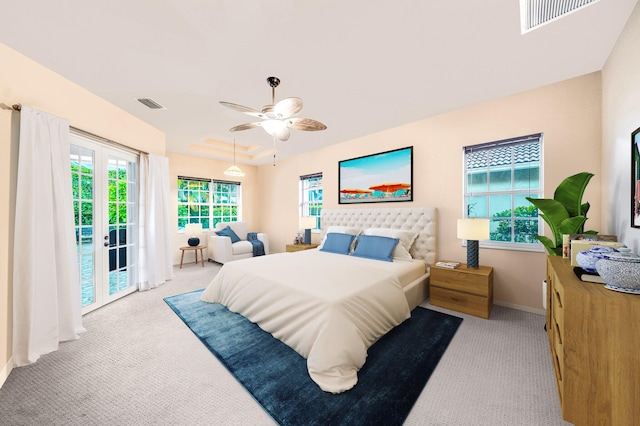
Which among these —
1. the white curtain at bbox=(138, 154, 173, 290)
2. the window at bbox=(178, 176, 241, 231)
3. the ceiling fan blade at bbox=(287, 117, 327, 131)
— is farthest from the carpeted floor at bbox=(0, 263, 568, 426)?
the window at bbox=(178, 176, 241, 231)

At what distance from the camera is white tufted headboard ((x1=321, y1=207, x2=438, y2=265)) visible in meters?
3.42

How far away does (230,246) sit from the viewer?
17.1 feet

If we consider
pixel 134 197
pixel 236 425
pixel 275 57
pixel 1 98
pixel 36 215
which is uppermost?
pixel 275 57

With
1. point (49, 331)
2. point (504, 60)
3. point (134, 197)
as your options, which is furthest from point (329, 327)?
point (134, 197)

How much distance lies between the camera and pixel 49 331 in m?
2.11

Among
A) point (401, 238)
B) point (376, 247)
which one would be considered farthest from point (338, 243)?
point (401, 238)

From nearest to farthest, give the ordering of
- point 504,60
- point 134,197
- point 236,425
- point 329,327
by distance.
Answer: point 236,425
point 329,327
point 504,60
point 134,197

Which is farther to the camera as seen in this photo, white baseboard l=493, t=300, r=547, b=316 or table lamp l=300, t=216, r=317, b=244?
table lamp l=300, t=216, r=317, b=244

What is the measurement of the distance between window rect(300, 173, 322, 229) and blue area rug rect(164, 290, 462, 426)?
3.11 metres

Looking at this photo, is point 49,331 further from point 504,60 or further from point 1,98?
point 504,60

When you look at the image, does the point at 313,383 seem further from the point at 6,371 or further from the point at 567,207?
the point at 567,207

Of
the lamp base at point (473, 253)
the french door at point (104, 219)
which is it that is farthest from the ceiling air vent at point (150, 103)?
the lamp base at point (473, 253)

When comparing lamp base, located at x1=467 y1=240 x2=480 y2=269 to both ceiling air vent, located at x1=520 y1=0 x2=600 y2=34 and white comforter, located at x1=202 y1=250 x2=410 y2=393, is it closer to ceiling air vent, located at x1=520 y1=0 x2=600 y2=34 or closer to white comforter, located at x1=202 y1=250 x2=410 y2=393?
white comforter, located at x1=202 y1=250 x2=410 y2=393

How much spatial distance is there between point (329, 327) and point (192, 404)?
1017 millimetres
